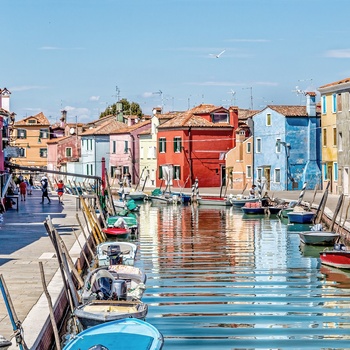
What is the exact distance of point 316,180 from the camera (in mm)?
60906

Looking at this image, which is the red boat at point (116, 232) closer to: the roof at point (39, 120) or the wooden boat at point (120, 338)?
the wooden boat at point (120, 338)

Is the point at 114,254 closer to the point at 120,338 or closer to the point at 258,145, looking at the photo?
the point at 120,338

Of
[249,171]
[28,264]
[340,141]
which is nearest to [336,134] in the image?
[340,141]

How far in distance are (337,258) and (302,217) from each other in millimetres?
16434

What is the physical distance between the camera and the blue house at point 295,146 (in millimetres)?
61281

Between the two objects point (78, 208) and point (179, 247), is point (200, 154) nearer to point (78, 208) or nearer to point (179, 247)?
point (78, 208)

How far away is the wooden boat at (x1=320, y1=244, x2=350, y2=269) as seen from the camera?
23.8m

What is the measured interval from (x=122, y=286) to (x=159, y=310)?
8.62 feet

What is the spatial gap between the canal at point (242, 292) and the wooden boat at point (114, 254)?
2.35ft

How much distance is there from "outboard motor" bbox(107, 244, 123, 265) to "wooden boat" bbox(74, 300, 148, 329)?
7060 millimetres

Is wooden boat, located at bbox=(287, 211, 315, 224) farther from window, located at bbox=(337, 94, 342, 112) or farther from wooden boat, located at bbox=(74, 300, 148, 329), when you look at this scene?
wooden boat, located at bbox=(74, 300, 148, 329)

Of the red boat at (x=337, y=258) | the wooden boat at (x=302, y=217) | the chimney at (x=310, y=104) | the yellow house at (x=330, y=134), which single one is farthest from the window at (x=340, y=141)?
the red boat at (x=337, y=258)

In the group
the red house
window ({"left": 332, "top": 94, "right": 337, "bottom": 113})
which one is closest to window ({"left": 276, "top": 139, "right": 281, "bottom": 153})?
window ({"left": 332, "top": 94, "right": 337, "bottom": 113})

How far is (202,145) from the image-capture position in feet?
228
